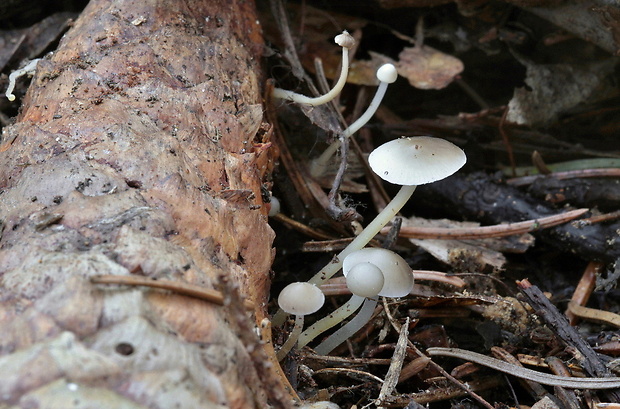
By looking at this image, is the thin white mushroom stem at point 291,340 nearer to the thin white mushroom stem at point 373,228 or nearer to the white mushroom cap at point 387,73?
the thin white mushroom stem at point 373,228

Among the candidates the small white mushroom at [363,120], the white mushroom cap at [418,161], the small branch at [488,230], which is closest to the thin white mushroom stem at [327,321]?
the white mushroom cap at [418,161]

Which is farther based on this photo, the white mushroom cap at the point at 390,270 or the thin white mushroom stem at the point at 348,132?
the thin white mushroom stem at the point at 348,132

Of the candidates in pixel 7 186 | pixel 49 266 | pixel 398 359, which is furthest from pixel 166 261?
pixel 398 359

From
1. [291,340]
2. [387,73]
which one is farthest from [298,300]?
[387,73]

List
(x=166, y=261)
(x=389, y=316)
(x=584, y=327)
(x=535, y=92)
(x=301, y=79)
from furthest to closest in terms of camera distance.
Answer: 1. (x=535, y=92)
2. (x=301, y=79)
3. (x=584, y=327)
4. (x=389, y=316)
5. (x=166, y=261)

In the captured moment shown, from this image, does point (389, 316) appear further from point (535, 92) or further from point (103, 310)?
point (535, 92)

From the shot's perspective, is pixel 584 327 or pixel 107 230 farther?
pixel 584 327
